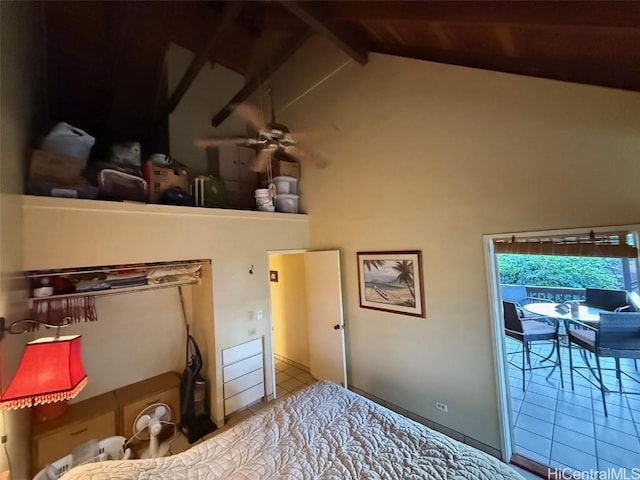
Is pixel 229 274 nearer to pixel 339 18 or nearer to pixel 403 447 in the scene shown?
pixel 403 447

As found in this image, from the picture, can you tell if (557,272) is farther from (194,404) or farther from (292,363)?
(194,404)

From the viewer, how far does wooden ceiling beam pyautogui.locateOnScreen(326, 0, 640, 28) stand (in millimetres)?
1229

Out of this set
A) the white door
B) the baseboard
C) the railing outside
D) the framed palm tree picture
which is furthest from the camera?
the baseboard

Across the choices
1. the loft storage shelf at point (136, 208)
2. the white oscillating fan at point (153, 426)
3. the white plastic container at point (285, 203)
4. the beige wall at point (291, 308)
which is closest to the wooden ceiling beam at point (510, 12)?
the white plastic container at point (285, 203)

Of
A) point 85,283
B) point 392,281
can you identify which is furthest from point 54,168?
point 392,281

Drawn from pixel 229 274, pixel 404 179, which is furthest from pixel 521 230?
pixel 229 274

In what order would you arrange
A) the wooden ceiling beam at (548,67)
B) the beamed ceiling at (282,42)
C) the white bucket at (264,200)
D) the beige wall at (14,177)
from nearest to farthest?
the beige wall at (14,177) < the beamed ceiling at (282,42) < the wooden ceiling beam at (548,67) < the white bucket at (264,200)

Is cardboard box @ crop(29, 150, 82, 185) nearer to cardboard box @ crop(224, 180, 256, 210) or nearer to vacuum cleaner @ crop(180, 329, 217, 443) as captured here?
cardboard box @ crop(224, 180, 256, 210)

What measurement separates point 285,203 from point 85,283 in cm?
234

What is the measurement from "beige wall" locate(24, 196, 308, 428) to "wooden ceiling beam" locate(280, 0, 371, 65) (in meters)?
2.05

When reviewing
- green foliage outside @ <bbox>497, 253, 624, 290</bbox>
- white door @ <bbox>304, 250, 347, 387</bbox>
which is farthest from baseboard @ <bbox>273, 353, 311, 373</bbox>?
green foliage outside @ <bbox>497, 253, 624, 290</bbox>

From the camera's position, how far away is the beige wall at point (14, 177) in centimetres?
132

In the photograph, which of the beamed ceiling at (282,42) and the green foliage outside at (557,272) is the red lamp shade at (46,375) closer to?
the beamed ceiling at (282,42)

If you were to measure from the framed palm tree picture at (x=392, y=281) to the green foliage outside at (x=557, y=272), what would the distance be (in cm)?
92
